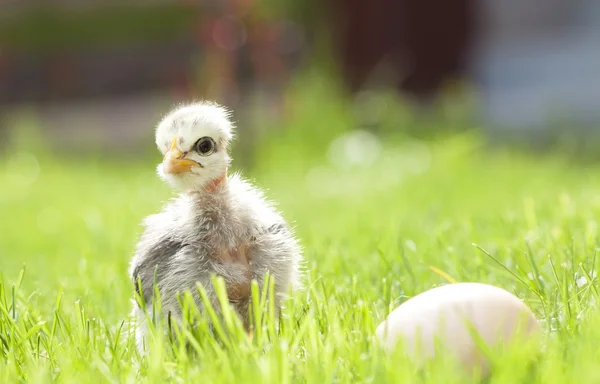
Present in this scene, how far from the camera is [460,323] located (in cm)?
175

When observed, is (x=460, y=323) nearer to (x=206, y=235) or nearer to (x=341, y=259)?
(x=206, y=235)

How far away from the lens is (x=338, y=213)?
15.9 ft

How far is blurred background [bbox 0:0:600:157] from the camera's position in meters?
8.26

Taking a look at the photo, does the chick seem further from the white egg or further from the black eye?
the white egg

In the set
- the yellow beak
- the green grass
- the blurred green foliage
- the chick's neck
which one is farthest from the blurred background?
the yellow beak

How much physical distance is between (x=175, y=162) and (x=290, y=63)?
25.5 ft

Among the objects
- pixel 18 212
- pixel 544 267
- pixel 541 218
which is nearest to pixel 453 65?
pixel 18 212

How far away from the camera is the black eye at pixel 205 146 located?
201 cm

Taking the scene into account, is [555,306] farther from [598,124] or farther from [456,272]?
[598,124]

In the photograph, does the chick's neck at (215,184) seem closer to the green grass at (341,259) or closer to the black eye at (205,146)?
the black eye at (205,146)

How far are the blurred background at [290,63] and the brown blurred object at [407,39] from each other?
13 millimetres

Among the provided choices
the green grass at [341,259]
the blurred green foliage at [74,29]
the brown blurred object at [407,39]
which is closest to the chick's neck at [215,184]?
the green grass at [341,259]

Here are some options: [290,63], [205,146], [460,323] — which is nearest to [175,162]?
[205,146]

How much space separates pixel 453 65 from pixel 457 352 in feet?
26.7
